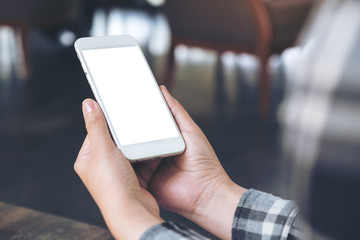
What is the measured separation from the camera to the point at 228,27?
2.71m

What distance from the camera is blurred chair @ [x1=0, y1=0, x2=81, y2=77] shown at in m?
3.17

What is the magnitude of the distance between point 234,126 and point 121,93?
5.74ft

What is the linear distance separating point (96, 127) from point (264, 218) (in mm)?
256

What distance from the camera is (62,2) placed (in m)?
3.43

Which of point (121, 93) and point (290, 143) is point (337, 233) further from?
point (121, 93)

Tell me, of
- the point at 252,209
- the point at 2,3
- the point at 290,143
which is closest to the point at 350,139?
the point at 290,143

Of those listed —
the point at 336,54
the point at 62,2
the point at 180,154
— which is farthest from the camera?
the point at 62,2

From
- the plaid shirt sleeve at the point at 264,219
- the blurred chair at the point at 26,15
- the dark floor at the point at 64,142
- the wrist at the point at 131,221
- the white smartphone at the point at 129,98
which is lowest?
the dark floor at the point at 64,142

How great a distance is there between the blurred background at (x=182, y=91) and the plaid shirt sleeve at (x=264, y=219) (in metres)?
0.93

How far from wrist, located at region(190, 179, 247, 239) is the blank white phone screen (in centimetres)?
11

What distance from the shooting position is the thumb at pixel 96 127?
71 cm

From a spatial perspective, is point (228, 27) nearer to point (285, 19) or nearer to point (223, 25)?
point (223, 25)

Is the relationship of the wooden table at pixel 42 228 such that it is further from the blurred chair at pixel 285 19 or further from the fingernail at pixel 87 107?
the blurred chair at pixel 285 19

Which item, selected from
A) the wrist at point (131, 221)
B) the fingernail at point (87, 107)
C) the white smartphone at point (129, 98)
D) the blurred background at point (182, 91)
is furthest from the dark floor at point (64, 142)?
the wrist at point (131, 221)
